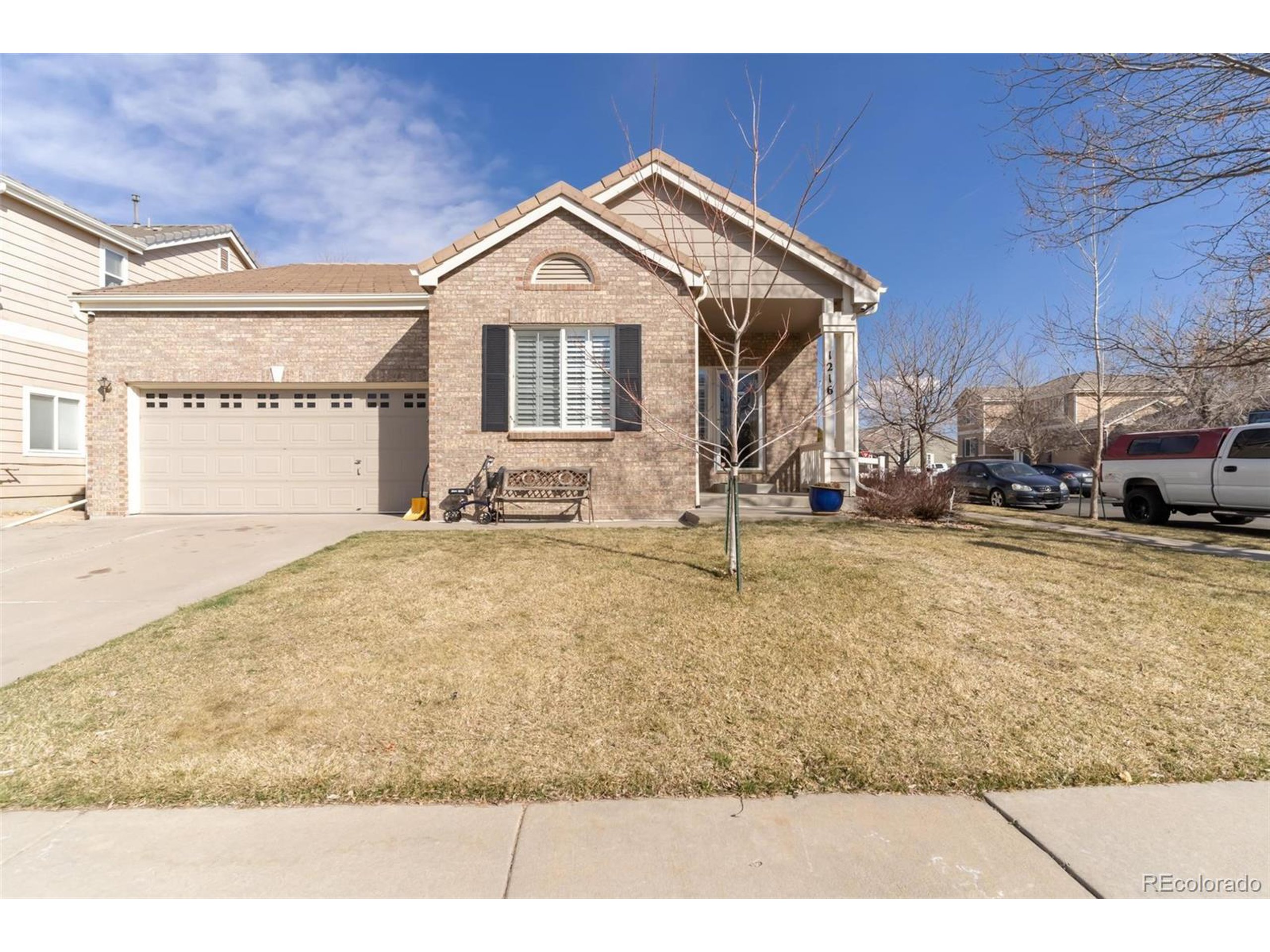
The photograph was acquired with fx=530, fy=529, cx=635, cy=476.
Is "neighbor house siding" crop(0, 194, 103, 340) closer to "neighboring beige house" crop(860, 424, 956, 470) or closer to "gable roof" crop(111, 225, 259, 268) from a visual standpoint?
"gable roof" crop(111, 225, 259, 268)

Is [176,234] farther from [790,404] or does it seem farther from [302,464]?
[790,404]

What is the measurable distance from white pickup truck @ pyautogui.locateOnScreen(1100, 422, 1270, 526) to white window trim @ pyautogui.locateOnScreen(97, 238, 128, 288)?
24008 mm

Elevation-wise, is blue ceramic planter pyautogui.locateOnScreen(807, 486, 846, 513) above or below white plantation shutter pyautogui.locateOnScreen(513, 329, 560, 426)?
below

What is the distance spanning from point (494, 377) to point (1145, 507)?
1413cm

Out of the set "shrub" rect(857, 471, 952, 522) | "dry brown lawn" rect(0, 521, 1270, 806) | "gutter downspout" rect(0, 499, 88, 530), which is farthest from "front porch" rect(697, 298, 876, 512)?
"gutter downspout" rect(0, 499, 88, 530)

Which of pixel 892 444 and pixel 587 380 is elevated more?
pixel 587 380

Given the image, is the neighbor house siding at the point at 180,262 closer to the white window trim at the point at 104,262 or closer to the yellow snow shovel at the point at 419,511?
the white window trim at the point at 104,262

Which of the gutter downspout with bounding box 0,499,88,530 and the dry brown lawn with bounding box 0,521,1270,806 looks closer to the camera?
the dry brown lawn with bounding box 0,521,1270,806

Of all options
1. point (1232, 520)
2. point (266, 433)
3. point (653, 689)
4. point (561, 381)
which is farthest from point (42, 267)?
point (1232, 520)

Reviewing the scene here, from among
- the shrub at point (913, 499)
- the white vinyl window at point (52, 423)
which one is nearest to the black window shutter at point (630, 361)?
the shrub at point (913, 499)

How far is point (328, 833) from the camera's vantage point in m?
2.29

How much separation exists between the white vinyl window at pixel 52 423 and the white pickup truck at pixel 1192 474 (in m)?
23.7

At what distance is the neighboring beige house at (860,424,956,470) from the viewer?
15.0m

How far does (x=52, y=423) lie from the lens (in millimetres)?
11656
